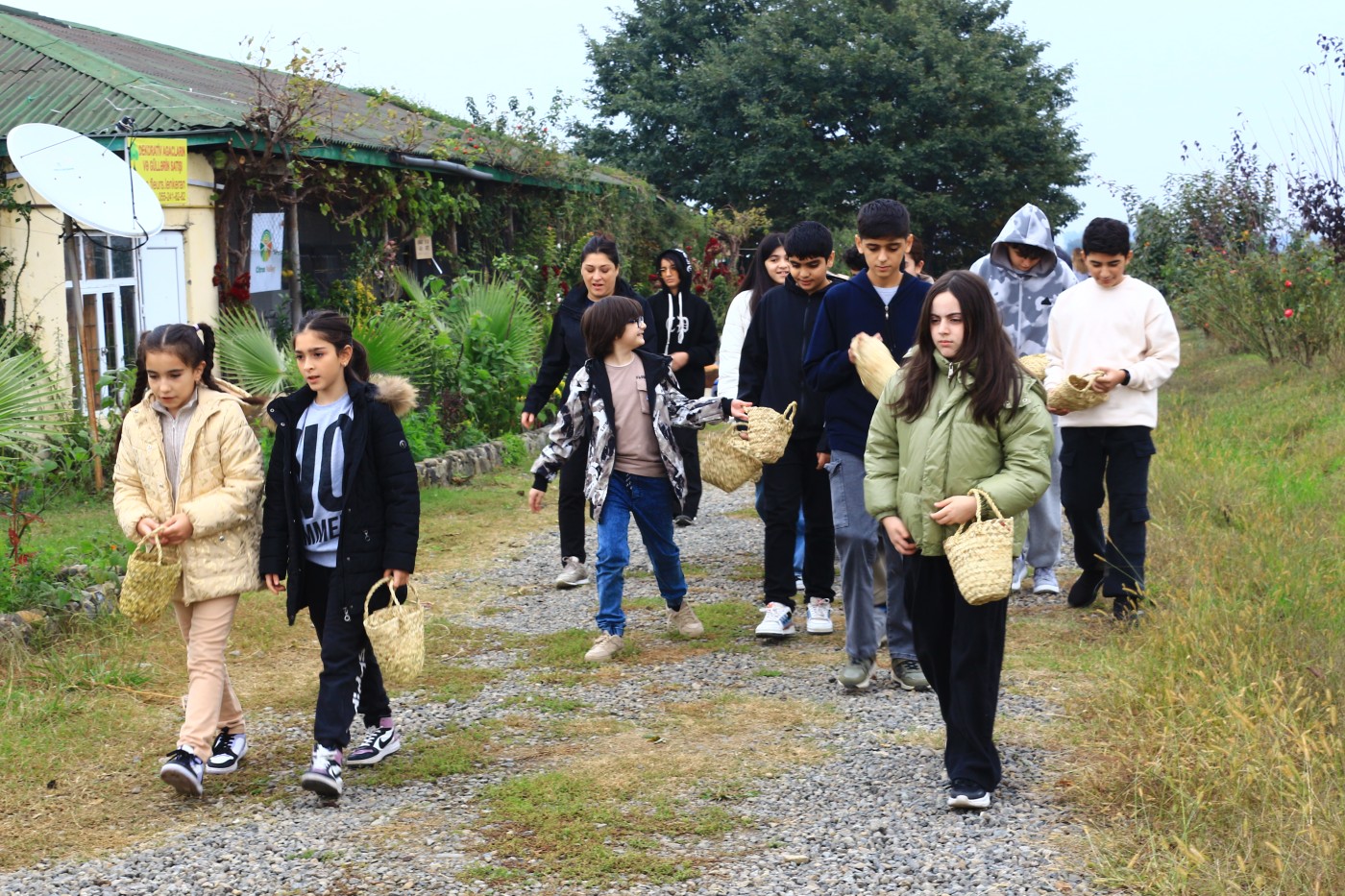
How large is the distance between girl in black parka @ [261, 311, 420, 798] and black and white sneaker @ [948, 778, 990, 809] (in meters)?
1.95

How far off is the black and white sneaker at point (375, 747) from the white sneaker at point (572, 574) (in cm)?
304

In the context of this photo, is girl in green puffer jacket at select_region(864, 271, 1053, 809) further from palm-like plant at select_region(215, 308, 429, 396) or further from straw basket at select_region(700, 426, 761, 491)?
palm-like plant at select_region(215, 308, 429, 396)

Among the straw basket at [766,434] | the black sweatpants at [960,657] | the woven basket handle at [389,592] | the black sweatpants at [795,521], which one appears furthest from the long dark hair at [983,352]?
the black sweatpants at [795,521]

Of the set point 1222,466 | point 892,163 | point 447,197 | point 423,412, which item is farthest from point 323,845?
point 892,163

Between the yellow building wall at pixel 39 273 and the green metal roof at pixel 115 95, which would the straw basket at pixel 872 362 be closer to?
the yellow building wall at pixel 39 273

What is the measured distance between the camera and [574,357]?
8.41 metres

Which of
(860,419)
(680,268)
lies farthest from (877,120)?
(860,419)

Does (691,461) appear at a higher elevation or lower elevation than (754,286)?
lower

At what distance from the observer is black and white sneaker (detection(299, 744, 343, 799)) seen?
4723 millimetres

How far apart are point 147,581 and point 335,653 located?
0.68 metres

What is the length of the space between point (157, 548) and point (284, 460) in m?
0.51

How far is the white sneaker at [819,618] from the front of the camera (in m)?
6.88

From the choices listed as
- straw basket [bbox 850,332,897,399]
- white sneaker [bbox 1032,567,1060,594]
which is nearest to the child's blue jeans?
straw basket [bbox 850,332,897,399]

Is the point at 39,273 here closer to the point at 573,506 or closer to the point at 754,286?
the point at 573,506
